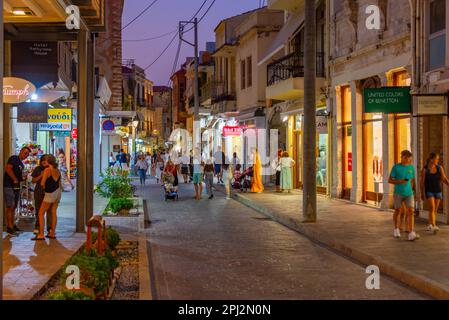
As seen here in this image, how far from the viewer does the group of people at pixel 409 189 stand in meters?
12.7

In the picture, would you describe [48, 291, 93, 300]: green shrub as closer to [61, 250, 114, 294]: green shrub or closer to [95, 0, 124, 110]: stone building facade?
[61, 250, 114, 294]: green shrub

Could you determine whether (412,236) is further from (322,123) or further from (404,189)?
(322,123)

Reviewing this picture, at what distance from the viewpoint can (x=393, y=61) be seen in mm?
17734

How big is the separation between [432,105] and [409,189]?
286 cm

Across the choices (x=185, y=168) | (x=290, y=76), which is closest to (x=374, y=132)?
(x=290, y=76)

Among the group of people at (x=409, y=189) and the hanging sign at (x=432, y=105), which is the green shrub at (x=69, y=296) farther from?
the hanging sign at (x=432, y=105)

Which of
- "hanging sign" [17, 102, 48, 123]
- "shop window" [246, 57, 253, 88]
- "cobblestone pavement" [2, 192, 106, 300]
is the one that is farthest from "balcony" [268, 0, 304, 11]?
"cobblestone pavement" [2, 192, 106, 300]

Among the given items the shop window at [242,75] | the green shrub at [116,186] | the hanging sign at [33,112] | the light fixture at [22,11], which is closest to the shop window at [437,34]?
the green shrub at [116,186]

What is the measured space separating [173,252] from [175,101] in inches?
2871

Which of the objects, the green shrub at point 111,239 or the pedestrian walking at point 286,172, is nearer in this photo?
the green shrub at point 111,239

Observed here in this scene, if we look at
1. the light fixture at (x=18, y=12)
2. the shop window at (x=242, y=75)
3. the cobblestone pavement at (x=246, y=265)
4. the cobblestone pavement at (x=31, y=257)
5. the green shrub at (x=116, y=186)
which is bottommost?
the cobblestone pavement at (x=246, y=265)

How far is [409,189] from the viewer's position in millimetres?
12727

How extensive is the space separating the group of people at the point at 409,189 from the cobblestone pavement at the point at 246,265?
1.68 metres

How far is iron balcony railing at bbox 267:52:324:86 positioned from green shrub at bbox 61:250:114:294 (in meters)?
16.9
